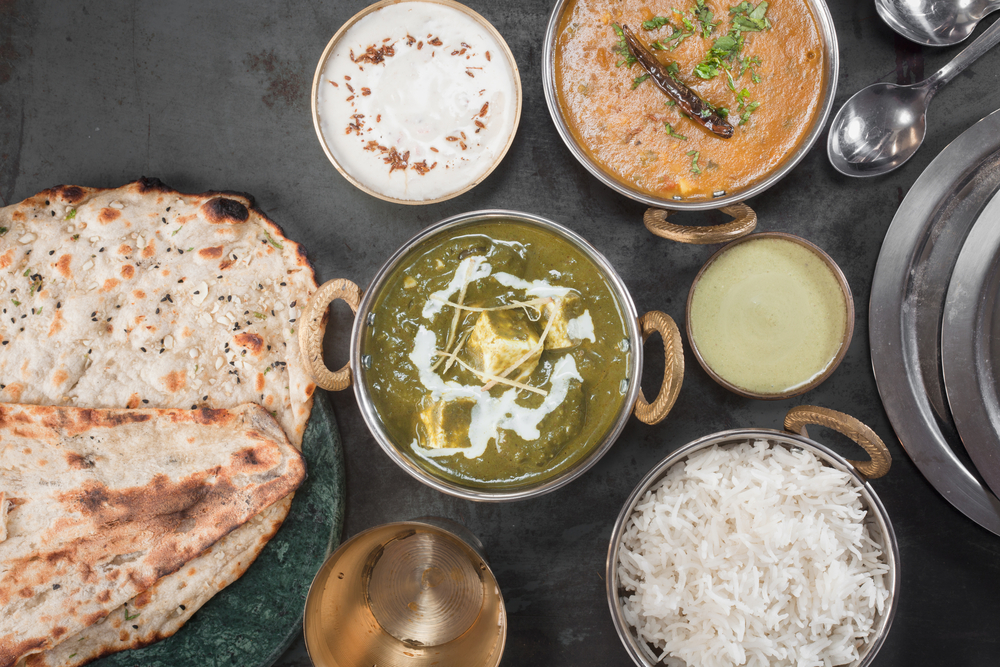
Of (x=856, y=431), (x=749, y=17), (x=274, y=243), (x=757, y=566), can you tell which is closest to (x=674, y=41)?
(x=749, y=17)

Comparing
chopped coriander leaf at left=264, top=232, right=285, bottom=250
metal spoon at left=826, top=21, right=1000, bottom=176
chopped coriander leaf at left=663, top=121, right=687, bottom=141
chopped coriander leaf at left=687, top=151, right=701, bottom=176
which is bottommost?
chopped coriander leaf at left=264, top=232, right=285, bottom=250

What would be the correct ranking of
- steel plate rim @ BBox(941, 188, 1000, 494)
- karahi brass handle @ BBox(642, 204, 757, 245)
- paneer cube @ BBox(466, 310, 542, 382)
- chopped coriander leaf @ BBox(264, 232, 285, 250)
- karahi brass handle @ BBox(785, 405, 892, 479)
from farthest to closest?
chopped coriander leaf @ BBox(264, 232, 285, 250) → steel plate rim @ BBox(941, 188, 1000, 494) → karahi brass handle @ BBox(642, 204, 757, 245) → karahi brass handle @ BBox(785, 405, 892, 479) → paneer cube @ BBox(466, 310, 542, 382)

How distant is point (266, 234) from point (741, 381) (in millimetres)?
2178

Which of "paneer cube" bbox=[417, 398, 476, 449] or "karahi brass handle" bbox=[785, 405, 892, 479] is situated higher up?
"karahi brass handle" bbox=[785, 405, 892, 479]

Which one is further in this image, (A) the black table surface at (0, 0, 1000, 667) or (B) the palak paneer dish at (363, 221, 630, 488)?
(A) the black table surface at (0, 0, 1000, 667)

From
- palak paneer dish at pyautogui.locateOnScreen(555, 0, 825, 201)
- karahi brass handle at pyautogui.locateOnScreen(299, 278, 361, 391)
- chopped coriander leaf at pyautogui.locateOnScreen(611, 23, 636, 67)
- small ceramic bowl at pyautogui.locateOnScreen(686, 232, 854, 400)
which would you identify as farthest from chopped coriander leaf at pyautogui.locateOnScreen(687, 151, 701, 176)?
karahi brass handle at pyautogui.locateOnScreen(299, 278, 361, 391)

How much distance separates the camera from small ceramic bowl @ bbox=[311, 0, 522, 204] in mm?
2414

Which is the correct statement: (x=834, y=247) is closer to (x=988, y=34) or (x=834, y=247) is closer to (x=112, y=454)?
(x=988, y=34)

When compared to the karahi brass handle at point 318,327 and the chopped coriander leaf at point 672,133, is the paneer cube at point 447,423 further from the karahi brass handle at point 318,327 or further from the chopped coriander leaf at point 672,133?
the chopped coriander leaf at point 672,133

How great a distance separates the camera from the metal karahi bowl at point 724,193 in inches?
92.7

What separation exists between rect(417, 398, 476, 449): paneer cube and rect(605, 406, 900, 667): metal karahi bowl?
0.71 m

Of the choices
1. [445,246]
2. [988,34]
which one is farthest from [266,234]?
[988,34]

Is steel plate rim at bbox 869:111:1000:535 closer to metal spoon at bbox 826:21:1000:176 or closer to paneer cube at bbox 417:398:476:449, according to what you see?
metal spoon at bbox 826:21:1000:176

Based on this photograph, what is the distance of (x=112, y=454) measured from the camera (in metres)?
2.24
